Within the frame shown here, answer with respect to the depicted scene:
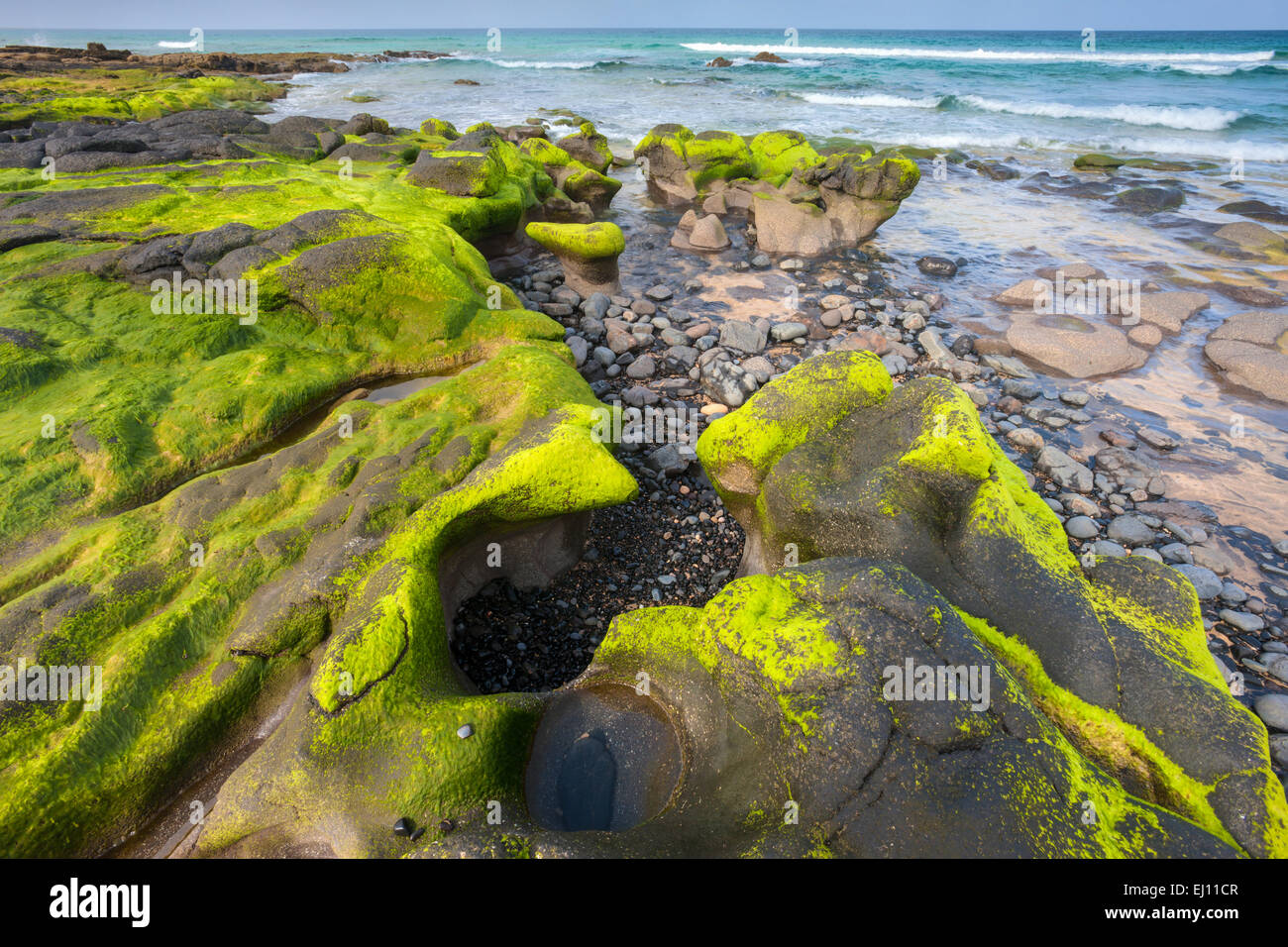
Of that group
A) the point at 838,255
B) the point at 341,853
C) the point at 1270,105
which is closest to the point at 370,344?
the point at 341,853

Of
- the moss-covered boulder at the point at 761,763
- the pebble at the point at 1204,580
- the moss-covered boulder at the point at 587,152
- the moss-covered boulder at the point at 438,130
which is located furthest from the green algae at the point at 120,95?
the pebble at the point at 1204,580

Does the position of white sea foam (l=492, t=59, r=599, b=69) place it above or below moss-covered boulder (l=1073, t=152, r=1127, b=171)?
above

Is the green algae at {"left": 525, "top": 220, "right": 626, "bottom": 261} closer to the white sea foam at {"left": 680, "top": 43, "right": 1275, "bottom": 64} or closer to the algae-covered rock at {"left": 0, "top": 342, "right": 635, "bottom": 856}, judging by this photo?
the algae-covered rock at {"left": 0, "top": 342, "right": 635, "bottom": 856}

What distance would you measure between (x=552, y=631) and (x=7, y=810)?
3.80 metres

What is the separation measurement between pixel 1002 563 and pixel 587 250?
1019cm

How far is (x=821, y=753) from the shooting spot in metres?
3.22

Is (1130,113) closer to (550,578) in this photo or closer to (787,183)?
(787,183)

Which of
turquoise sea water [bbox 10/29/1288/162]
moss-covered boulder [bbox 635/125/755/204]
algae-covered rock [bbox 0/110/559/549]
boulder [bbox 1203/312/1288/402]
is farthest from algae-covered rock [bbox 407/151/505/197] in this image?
turquoise sea water [bbox 10/29/1288/162]

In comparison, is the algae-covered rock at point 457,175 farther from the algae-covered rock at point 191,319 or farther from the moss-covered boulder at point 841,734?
the moss-covered boulder at point 841,734

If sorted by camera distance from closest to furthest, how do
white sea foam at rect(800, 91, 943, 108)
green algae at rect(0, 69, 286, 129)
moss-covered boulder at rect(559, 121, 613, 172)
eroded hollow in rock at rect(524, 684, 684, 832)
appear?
eroded hollow in rock at rect(524, 684, 684, 832) → green algae at rect(0, 69, 286, 129) → moss-covered boulder at rect(559, 121, 613, 172) → white sea foam at rect(800, 91, 943, 108)

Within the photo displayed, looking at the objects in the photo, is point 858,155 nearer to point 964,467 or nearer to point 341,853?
point 964,467

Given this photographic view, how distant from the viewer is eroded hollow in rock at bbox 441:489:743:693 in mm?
5844

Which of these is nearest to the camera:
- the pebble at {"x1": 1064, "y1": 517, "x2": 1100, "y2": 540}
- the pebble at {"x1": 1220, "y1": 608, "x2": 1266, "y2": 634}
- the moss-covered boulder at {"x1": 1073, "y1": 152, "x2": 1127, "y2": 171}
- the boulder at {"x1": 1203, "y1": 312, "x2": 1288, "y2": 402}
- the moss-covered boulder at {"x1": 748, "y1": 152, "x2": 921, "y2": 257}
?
the pebble at {"x1": 1220, "y1": 608, "x2": 1266, "y2": 634}

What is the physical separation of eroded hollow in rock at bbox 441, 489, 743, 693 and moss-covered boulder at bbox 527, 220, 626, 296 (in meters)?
6.86
